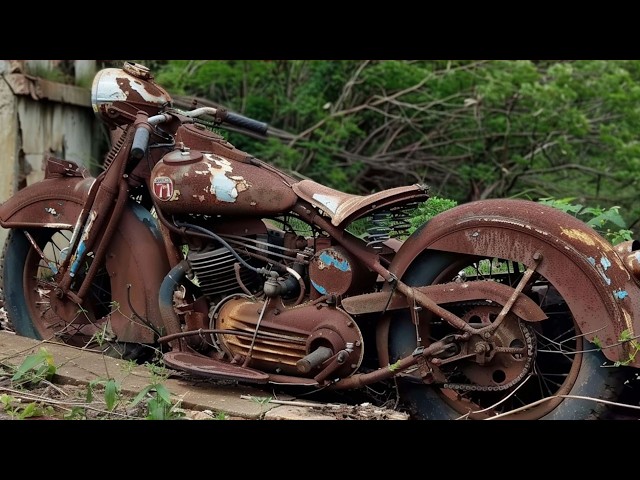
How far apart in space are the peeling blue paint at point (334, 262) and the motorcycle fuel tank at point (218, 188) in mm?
337

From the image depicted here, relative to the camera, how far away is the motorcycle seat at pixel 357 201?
414 cm

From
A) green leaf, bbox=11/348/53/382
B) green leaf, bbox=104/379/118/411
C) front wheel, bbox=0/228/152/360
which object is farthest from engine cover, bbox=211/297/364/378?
front wheel, bbox=0/228/152/360

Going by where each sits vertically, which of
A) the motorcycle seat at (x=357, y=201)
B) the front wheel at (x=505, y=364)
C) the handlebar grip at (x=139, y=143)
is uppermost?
the handlebar grip at (x=139, y=143)

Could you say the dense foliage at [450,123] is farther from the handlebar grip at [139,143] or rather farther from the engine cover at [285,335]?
the engine cover at [285,335]

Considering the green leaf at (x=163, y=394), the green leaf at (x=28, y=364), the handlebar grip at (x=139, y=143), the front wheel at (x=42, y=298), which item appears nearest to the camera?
the green leaf at (x=163, y=394)

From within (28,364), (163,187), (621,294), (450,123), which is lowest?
(28,364)

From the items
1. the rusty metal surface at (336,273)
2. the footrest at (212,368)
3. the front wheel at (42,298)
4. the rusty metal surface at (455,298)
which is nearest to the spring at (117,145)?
the front wheel at (42,298)

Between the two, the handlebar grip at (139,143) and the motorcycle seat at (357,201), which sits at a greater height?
the handlebar grip at (139,143)

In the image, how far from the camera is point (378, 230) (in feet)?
13.9

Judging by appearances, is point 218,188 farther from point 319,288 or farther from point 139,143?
point 319,288

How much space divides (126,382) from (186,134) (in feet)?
4.51

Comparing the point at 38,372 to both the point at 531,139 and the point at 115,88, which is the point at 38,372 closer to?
the point at 115,88

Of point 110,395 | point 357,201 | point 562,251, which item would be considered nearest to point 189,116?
point 357,201

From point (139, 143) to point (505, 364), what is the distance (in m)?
2.14
